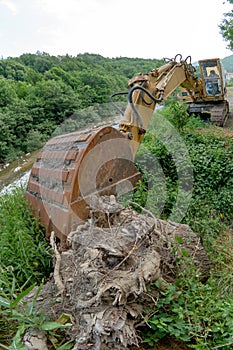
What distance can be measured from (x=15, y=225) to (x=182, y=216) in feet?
6.34

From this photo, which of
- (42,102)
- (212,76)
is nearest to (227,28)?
(212,76)

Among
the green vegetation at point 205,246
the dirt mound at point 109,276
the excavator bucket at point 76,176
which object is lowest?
the green vegetation at point 205,246

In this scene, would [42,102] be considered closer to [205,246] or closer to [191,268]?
[205,246]

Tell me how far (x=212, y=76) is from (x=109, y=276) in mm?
6678

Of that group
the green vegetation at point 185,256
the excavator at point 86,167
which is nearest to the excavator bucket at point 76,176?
the excavator at point 86,167

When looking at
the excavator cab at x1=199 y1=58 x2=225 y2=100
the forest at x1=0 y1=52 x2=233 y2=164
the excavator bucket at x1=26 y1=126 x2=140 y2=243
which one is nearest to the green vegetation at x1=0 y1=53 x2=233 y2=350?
the excavator bucket at x1=26 y1=126 x2=140 y2=243

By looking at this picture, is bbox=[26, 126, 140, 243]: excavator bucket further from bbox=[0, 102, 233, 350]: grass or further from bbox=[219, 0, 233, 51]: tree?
bbox=[219, 0, 233, 51]: tree

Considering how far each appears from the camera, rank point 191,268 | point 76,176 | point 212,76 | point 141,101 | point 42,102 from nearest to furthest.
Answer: point 191,268
point 76,176
point 141,101
point 212,76
point 42,102

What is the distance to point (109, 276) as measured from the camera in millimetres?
1574

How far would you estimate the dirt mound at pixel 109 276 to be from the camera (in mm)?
1411

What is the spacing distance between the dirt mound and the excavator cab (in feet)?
19.6

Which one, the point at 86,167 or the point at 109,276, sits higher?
the point at 86,167

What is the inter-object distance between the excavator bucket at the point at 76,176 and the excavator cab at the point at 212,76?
509 centimetres

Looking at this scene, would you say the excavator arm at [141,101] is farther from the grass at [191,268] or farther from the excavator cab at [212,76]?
the excavator cab at [212,76]
